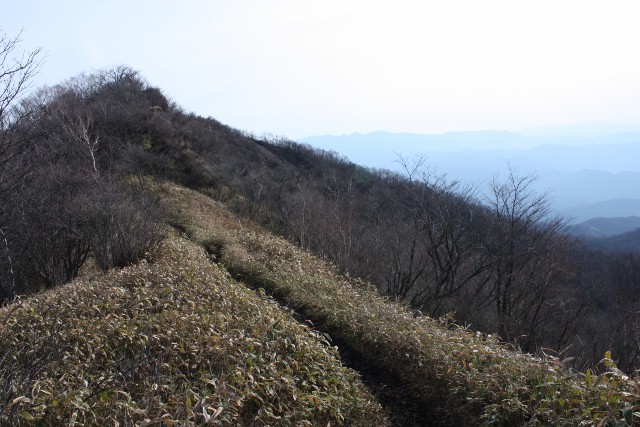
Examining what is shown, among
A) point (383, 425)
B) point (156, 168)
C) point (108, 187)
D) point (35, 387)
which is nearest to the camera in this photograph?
point (35, 387)

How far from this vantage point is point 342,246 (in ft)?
58.9

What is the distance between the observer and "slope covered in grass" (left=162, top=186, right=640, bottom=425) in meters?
4.34

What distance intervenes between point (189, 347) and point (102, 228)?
6748 millimetres

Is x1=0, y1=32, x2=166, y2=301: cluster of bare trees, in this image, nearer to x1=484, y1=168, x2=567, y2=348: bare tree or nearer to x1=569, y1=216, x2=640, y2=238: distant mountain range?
x1=484, y1=168, x2=567, y2=348: bare tree

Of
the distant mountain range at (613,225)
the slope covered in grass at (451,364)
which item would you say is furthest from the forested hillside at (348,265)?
the distant mountain range at (613,225)

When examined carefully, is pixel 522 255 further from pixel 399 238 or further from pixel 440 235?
pixel 399 238

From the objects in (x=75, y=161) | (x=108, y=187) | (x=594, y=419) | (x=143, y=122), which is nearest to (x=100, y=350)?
(x=594, y=419)

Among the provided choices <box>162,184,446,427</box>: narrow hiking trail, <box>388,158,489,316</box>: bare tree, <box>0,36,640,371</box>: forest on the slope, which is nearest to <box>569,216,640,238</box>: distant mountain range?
<box>0,36,640,371</box>: forest on the slope

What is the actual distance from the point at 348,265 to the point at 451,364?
1093 centimetres

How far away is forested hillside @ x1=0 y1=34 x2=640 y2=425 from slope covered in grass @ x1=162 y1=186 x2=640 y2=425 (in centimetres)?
3

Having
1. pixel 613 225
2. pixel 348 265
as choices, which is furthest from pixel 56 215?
pixel 613 225

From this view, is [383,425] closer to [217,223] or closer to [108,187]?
[108,187]

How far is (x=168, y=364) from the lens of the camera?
17.0 feet

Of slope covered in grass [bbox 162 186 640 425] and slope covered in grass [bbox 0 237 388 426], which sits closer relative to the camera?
slope covered in grass [bbox 0 237 388 426]
